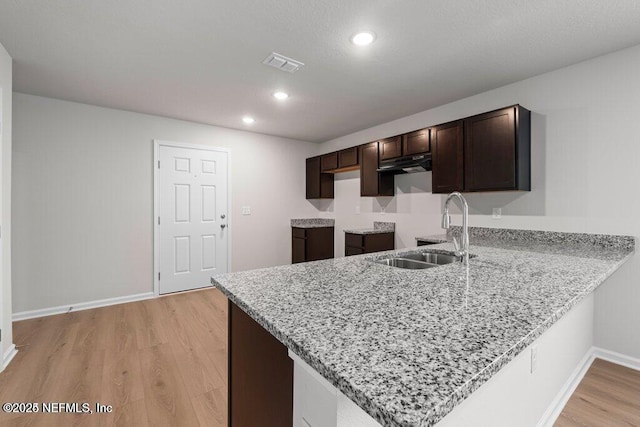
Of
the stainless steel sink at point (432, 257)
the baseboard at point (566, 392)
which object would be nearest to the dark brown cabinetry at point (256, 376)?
the stainless steel sink at point (432, 257)

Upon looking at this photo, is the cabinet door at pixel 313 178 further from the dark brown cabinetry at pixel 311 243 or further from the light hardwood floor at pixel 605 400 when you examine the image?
the light hardwood floor at pixel 605 400

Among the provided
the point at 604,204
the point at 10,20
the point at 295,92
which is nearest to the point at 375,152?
the point at 295,92

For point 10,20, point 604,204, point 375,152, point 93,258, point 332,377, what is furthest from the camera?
point 375,152

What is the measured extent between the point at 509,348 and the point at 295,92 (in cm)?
307

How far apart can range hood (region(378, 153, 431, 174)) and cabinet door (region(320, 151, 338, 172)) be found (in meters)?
1.01

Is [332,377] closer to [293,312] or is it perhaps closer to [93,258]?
[293,312]

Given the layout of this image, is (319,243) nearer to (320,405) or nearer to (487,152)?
(487,152)

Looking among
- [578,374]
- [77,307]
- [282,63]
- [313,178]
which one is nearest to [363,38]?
[282,63]

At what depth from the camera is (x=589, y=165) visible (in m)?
2.49

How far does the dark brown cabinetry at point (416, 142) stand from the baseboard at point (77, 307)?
3878 mm

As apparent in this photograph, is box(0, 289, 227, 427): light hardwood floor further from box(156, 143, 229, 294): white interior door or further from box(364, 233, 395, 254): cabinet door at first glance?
box(364, 233, 395, 254): cabinet door

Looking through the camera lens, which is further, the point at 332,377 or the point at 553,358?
the point at 553,358

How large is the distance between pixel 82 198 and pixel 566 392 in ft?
16.3

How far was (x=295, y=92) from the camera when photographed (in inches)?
125
